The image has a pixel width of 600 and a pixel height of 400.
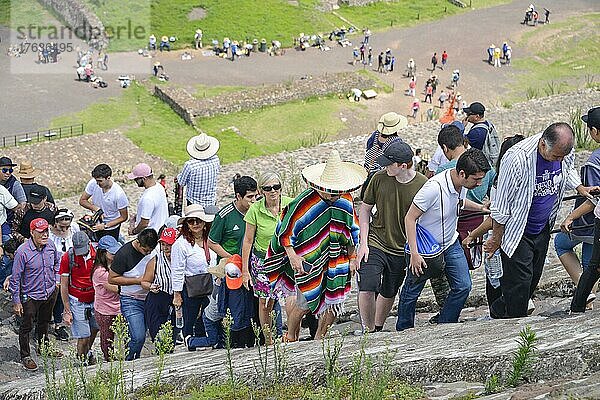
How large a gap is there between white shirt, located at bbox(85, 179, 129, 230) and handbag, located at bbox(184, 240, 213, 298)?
120 inches

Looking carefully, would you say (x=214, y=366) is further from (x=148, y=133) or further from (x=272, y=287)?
(x=148, y=133)

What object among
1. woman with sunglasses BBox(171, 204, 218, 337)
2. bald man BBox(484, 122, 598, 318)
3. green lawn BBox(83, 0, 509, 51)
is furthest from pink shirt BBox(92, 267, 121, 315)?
green lawn BBox(83, 0, 509, 51)

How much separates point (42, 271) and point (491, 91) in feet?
93.8

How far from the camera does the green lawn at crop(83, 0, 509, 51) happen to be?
40.1 meters

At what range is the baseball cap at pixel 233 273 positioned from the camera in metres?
8.26

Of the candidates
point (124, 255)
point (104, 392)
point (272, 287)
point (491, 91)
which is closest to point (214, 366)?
point (104, 392)

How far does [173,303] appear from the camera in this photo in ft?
28.6

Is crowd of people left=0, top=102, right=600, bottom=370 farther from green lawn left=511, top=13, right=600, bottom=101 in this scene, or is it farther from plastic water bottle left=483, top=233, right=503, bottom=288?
green lawn left=511, top=13, right=600, bottom=101

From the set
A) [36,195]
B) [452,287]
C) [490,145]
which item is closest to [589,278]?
[452,287]

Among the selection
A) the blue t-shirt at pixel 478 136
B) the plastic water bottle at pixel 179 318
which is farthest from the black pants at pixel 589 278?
the plastic water bottle at pixel 179 318

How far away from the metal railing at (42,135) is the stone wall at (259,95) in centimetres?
379

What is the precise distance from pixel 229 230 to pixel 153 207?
96.5 inches

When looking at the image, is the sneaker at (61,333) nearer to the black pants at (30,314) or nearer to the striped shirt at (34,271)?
Answer: the black pants at (30,314)

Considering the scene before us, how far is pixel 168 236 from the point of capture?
8523 millimetres
